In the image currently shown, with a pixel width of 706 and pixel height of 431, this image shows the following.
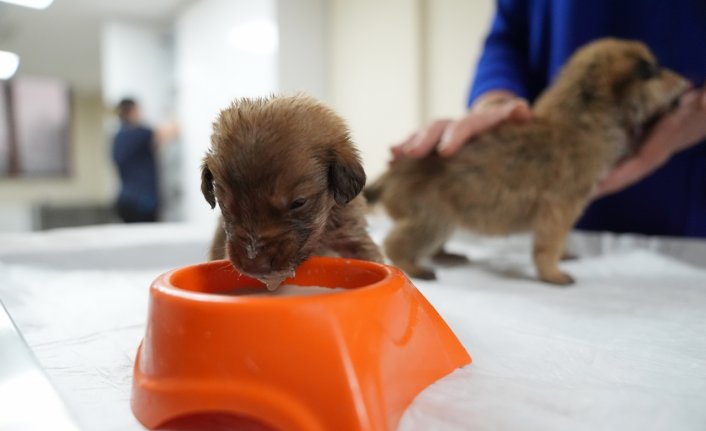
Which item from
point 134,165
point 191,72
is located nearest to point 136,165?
point 134,165

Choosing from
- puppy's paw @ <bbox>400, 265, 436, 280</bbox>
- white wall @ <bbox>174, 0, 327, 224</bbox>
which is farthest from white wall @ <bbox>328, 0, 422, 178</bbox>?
puppy's paw @ <bbox>400, 265, 436, 280</bbox>

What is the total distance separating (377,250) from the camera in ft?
5.00

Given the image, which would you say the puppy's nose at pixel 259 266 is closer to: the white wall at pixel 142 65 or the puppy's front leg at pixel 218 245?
the puppy's front leg at pixel 218 245

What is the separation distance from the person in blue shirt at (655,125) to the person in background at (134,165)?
176 inches

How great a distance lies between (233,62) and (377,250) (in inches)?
228

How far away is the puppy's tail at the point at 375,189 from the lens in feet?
7.26

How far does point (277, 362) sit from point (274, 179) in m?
0.39

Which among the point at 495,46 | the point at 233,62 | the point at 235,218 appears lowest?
the point at 235,218

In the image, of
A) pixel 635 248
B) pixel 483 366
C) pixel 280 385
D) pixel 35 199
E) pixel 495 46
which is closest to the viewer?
pixel 280 385

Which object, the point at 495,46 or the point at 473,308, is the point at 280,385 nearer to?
the point at 473,308

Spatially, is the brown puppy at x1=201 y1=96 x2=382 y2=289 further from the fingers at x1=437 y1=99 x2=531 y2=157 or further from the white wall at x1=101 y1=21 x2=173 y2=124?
the white wall at x1=101 y1=21 x2=173 y2=124

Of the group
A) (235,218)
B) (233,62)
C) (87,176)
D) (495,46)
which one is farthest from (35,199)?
(235,218)

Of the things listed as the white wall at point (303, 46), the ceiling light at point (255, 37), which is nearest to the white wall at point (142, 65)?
the ceiling light at point (255, 37)

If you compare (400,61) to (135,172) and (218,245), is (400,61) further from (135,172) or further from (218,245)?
(218,245)
